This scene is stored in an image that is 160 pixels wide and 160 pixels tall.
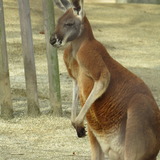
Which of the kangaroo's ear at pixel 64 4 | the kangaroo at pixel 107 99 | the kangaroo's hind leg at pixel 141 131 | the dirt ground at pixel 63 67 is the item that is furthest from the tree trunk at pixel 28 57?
the kangaroo's hind leg at pixel 141 131

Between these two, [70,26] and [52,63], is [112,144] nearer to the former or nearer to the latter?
[70,26]

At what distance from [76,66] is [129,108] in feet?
1.69

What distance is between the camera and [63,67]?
35.9ft

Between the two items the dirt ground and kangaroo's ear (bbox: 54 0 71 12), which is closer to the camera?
kangaroo's ear (bbox: 54 0 71 12)

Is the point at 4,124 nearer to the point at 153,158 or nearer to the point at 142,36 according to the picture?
the point at 153,158

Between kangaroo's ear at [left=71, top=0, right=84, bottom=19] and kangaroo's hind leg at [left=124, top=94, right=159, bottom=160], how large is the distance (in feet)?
2.47

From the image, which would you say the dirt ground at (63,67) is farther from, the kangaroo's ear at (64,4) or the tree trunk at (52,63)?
the kangaroo's ear at (64,4)

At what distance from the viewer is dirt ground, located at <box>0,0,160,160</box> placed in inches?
260

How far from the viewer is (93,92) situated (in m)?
4.77

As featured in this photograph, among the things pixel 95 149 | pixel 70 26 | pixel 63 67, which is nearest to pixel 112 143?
pixel 95 149

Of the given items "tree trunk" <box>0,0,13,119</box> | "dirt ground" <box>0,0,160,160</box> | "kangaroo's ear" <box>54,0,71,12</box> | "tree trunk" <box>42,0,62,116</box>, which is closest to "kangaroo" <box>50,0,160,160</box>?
"kangaroo's ear" <box>54,0,71,12</box>

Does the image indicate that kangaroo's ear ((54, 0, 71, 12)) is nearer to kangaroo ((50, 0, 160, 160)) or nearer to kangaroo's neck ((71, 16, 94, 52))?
kangaroo ((50, 0, 160, 160))

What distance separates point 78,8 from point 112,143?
101 cm

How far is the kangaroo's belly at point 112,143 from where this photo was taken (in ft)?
15.9
